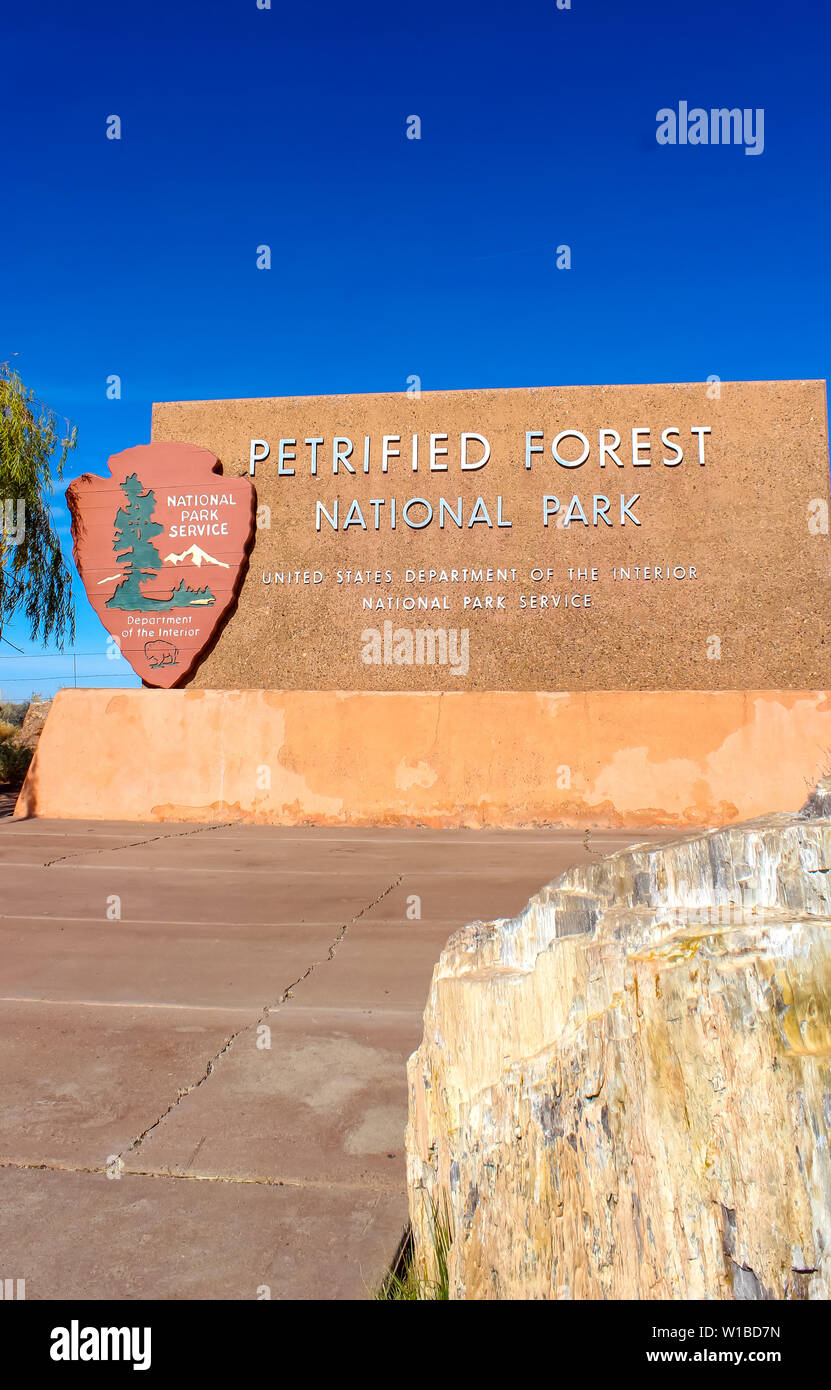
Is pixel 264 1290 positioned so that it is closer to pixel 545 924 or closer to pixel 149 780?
pixel 545 924

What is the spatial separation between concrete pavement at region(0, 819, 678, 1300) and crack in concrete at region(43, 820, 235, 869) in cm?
65

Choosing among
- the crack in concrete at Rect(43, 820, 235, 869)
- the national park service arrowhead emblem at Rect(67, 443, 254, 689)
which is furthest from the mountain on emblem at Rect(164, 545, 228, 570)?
the crack in concrete at Rect(43, 820, 235, 869)

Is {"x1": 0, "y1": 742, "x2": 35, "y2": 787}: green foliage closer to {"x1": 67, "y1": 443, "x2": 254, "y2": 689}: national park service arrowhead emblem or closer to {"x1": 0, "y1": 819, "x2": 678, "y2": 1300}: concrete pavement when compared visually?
{"x1": 67, "y1": 443, "x2": 254, "y2": 689}: national park service arrowhead emblem

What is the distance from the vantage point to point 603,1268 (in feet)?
4.45

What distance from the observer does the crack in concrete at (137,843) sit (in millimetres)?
7145

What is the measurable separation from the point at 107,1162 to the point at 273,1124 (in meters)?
0.45

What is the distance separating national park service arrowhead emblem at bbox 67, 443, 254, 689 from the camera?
1142 centimetres

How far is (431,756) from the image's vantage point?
30.4ft

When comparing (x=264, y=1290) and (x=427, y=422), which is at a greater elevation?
(x=427, y=422)

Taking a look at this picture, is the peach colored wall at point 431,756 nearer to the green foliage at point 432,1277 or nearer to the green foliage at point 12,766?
the green foliage at point 12,766

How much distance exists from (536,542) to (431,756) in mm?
3418

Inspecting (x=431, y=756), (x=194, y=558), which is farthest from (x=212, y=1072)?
(x=194, y=558)

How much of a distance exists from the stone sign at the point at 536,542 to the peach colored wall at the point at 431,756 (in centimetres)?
184
